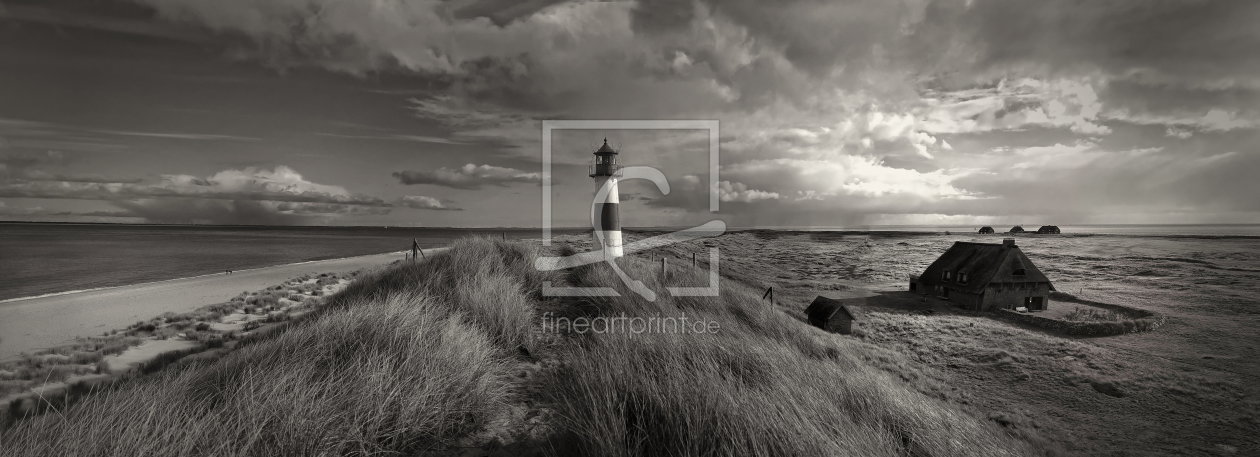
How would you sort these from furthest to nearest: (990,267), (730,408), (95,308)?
1. (990,267)
2. (95,308)
3. (730,408)

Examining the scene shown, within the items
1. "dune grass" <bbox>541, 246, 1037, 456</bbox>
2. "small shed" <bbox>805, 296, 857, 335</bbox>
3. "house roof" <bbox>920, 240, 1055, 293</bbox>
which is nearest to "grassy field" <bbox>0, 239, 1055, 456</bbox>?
"dune grass" <bbox>541, 246, 1037, 456</bbox>

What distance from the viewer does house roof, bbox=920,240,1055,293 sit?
942 inches

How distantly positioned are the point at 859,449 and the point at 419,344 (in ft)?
14.4

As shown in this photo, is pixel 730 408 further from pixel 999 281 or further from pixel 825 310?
pixel 999 281

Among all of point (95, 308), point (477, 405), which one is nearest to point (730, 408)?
point (477, 405)

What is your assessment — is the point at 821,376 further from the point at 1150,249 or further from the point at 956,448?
the point at 1150,249

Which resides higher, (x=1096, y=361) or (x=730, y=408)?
(x=730, y=408)

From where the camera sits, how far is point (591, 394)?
357 centimetres

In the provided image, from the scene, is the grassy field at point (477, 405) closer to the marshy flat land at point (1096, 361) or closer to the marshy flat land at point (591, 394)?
the marshy flat land at point (591, 394)

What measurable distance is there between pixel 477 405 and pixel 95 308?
26.1m

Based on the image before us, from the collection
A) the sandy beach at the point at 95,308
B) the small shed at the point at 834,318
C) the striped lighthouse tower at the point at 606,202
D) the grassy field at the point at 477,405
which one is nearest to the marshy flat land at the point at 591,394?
the grassy field at the point at 477,405

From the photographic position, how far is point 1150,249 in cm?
6031

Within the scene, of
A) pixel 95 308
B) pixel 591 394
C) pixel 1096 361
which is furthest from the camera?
pixel 95 308

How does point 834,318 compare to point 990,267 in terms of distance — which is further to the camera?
point 990,267
